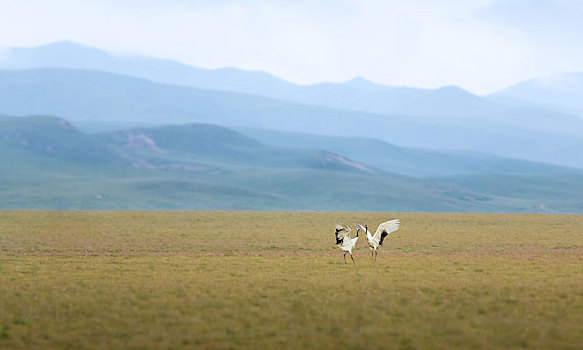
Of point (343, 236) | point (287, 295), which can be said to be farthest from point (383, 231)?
point (287, 295)

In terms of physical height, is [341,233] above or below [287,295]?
above

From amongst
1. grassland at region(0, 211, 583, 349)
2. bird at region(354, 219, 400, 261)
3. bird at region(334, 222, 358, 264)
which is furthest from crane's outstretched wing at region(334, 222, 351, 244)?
grassland at region(0, 211, 583, 349)

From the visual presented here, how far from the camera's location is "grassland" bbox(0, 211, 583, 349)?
696 inches

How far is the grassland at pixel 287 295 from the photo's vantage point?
17672 millimetres

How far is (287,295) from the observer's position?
23078 mm

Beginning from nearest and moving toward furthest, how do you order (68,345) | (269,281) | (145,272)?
(68,345) → (269,281) → (145,272)

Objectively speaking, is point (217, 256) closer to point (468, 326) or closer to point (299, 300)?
point (299, 300)

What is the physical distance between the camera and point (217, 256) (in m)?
36.1

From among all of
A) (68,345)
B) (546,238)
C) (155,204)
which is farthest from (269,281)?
(155,204)

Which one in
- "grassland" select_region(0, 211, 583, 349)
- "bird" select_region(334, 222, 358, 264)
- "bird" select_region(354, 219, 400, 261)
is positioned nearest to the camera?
"grassland" select_region(0, 211, 583, 349)

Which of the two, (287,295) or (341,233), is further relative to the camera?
(341,233)

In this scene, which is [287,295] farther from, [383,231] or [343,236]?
A: [383,231]

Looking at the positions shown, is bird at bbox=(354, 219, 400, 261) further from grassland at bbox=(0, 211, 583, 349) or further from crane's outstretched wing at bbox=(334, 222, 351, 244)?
grassland at bbox=(0, 211, 583, 349)

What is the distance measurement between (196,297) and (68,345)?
6.09 metres
